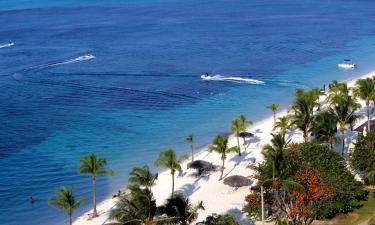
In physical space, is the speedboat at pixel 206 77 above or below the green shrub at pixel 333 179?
above

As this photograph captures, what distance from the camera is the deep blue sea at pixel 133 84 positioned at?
2606 inches

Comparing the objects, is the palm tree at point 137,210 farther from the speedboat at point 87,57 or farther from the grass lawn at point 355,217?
the speedboat at point 87,57

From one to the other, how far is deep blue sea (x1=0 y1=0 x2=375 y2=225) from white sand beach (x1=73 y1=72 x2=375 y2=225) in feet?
14.8

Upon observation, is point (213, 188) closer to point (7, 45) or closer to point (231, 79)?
point (231, 79)

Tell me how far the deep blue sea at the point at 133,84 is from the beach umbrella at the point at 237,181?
13.6 m

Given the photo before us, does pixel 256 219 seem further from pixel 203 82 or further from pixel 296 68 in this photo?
pixel 296 68

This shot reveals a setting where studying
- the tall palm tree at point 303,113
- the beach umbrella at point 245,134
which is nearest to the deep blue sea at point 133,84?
the beach umbrella at point 245,134

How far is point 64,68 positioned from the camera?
11662cm

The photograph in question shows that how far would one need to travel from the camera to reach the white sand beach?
49.2 metres

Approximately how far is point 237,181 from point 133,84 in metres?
54.4

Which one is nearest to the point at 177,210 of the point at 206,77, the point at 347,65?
the point at 206,77

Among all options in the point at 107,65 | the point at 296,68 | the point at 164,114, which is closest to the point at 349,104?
the point at 164,114

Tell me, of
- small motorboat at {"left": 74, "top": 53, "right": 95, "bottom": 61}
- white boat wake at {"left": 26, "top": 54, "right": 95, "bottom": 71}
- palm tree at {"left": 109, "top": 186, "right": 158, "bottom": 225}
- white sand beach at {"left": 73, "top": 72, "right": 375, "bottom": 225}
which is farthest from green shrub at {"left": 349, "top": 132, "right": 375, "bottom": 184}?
small motorboat at {"left": 74, "top": 53, "right": 95, "bottom": 61}

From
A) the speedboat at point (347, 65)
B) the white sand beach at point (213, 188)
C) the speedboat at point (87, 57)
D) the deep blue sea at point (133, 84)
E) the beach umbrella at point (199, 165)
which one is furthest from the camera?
the speedboat at point (87, 57)
